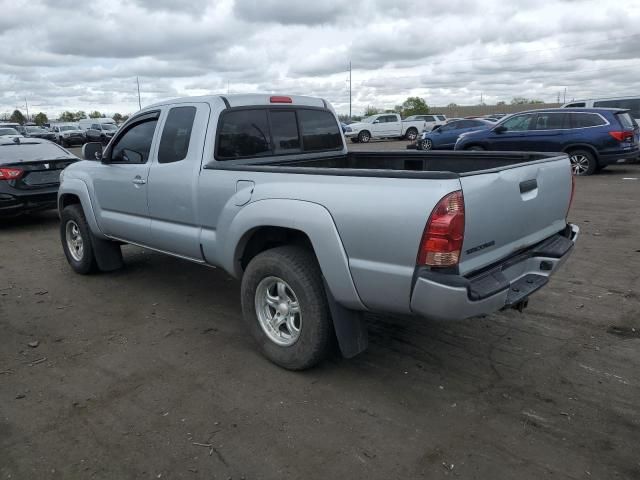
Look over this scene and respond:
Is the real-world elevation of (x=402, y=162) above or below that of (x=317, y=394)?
above

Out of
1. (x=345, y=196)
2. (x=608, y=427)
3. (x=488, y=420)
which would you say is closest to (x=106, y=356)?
(x=345, y=196)

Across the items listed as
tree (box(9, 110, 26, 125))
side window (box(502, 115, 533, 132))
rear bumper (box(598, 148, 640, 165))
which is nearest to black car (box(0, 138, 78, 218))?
side window (box(502, 115, 533, 132))

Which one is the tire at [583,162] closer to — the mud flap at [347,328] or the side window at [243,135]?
the side window at [243,135]

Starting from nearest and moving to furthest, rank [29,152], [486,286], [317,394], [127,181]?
1. [486,286]
2. [317,394]
3. [127,181]
4. [29,152]

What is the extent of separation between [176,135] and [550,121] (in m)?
11.8

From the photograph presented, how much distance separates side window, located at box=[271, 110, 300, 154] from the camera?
486 cm

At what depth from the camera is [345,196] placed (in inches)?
127

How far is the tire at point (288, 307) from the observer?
3537mm

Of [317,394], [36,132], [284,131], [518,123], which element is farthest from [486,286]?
[36,132]

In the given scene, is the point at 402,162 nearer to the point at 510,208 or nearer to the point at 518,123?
the point at 510,208

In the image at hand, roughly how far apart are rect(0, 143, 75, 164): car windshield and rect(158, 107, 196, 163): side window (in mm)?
5448

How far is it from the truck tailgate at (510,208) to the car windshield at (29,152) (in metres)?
8.28

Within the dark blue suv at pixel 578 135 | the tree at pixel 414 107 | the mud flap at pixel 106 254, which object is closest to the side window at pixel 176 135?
the mud flap at pixel 106 254

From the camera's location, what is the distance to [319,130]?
17.5 feet
